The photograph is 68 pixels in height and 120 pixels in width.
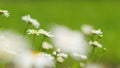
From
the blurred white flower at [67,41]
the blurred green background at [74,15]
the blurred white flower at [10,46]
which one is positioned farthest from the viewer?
the blurred green background at [74,15]

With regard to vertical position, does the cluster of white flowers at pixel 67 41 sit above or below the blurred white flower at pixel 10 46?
above

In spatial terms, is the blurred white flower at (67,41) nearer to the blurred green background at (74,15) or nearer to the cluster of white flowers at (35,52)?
the cluster of white flowers at (35,52)

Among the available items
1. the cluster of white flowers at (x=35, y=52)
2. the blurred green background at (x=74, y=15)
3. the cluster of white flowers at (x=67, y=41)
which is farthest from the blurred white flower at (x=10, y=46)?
the blurred green background at (x=74, y=15)

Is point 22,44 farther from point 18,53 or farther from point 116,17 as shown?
point 116,17

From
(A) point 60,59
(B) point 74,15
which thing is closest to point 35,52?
(A) point 60,59

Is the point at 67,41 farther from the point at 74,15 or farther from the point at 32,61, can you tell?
the point at 74,15

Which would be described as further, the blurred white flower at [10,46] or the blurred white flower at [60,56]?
the blurred white flower at [60,56]
